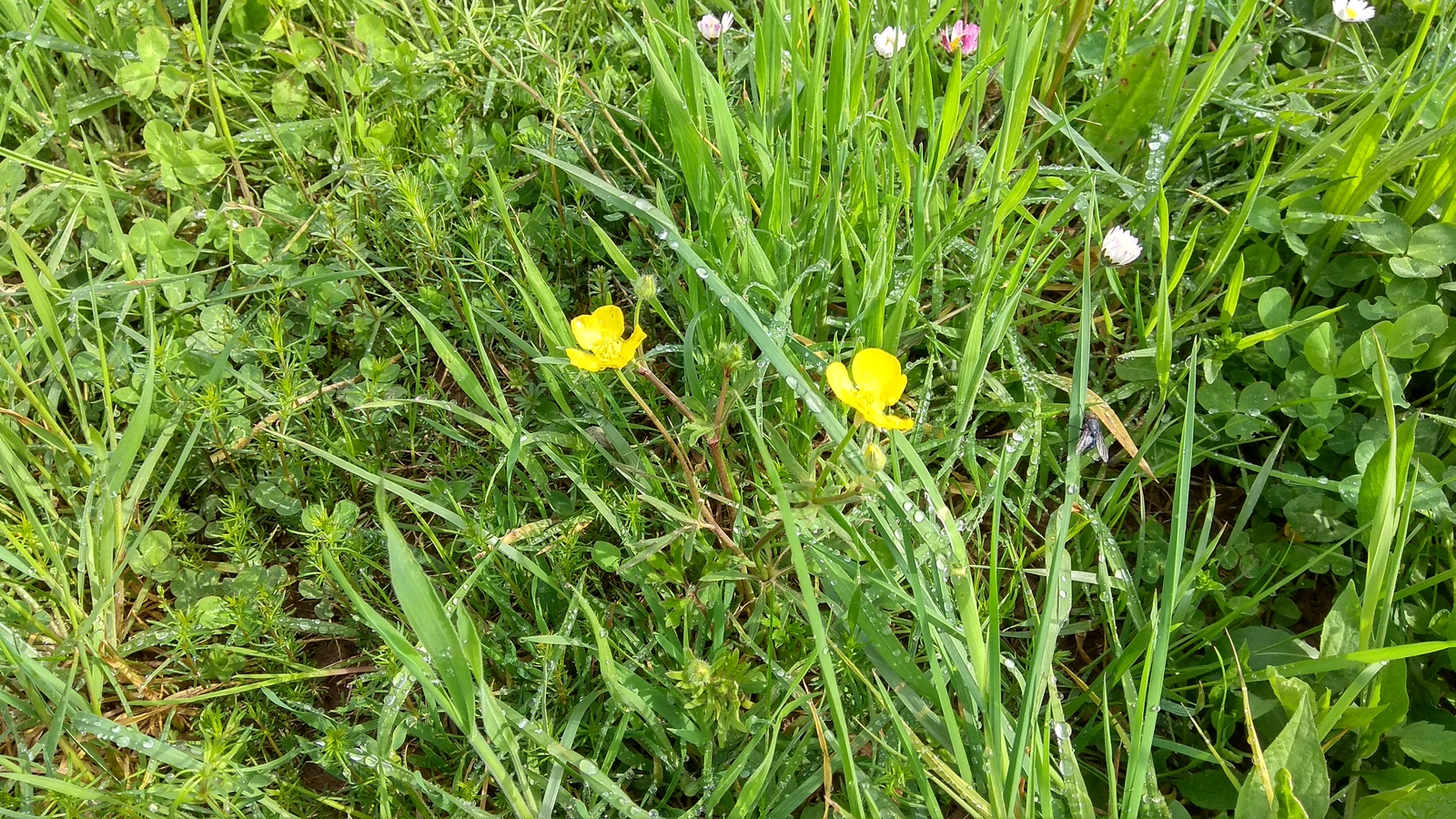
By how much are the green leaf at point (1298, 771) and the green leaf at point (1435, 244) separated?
96 centimetres

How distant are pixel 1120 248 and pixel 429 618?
136cm

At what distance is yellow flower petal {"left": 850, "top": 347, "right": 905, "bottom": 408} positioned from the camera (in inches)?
49.8

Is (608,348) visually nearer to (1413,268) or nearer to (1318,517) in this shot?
(1318,517)

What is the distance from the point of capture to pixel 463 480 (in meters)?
1.71

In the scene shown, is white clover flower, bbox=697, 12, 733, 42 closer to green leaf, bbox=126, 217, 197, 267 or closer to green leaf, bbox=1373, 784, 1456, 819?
green leaf, bbox=126, 217, 197, 267

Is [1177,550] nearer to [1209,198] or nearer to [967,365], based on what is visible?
[967,365]

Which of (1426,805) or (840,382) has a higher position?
(840,382)

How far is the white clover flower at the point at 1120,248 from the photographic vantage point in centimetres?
173

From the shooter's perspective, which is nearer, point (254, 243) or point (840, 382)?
point (840, 382)

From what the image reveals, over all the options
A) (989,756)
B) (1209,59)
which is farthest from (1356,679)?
(1209,59)

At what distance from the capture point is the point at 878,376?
1.28 meters

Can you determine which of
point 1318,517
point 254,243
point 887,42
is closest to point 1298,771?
point 1318,517

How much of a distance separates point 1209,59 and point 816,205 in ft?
3.25

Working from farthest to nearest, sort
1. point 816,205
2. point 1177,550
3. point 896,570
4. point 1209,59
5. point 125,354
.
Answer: point 1209,59, point 125,354, point 816,205, point 896,570, point 1177,550
